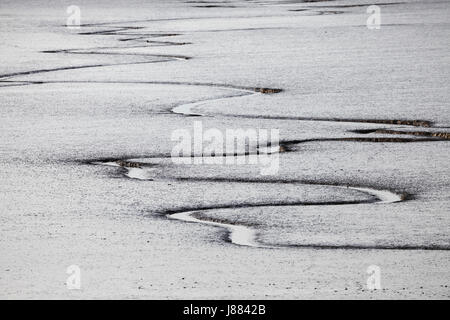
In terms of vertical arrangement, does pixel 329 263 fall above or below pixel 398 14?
below

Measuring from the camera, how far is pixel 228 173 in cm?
968

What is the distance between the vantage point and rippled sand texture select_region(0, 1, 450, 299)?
6.81 metres

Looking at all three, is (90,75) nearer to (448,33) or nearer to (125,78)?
(125,78)

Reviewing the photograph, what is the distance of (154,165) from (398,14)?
16.1 m

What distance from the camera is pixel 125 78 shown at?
52.5 ft

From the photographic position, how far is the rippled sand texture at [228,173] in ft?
22.3
